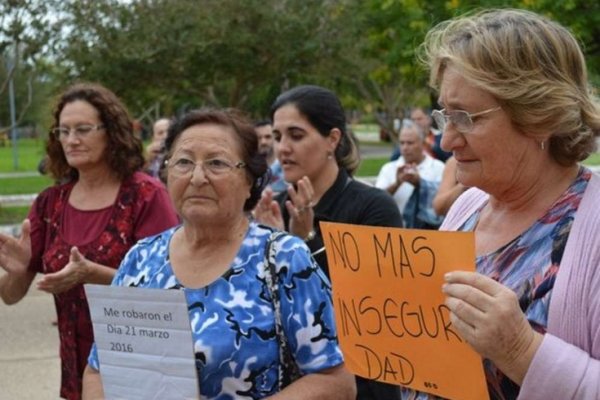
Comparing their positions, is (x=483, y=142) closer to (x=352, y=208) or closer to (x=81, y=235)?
(x=352, y=208)

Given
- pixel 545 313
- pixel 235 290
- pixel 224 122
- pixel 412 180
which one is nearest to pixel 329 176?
pixel 224 122

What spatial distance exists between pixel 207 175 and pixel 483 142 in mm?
978

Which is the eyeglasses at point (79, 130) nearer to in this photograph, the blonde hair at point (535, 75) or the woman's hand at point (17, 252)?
the woman's hand at point (17, 252)

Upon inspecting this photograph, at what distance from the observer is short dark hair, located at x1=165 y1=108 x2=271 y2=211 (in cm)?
279

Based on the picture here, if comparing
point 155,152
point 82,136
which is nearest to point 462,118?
point 82,136

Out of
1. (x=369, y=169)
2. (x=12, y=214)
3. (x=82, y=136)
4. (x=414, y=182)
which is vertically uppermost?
(x=82, y=136)

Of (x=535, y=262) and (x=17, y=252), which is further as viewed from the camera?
(x=17, y=252)

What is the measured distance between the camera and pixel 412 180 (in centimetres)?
638

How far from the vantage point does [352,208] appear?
11.9 ft

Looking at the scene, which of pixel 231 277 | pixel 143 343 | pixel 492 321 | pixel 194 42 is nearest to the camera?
pixel 492 321

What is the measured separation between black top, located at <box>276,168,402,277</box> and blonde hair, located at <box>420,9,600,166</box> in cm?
158

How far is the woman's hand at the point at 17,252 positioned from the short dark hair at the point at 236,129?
1113 millimetres

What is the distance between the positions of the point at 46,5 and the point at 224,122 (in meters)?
13.8

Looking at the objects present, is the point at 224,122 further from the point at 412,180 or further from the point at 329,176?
the point at 412,180
